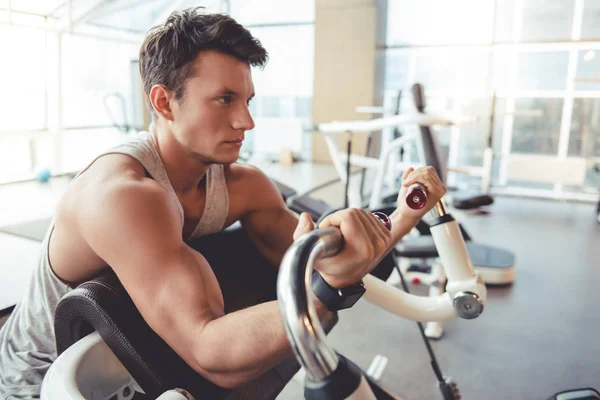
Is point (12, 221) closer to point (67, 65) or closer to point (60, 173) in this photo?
point (60, 173)

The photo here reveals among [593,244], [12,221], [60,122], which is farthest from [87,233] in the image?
[60,122]

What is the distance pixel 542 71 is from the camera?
16.9ft

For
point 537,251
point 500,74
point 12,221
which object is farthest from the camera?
point 500,74

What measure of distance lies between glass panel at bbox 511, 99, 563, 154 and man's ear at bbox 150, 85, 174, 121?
4.97 m

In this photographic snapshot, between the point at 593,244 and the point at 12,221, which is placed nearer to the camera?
the point at 12,221

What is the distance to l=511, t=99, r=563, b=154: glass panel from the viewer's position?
17.0 feet

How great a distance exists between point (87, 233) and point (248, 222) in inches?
20.4

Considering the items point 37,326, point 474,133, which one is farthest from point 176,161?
point 474,133

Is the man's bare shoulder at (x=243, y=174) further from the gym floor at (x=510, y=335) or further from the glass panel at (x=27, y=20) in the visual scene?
the glass panel at (x=27, y=20)

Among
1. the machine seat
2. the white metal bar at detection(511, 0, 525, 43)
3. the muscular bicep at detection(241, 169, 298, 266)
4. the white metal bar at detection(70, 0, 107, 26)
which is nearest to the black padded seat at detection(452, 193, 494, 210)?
the machine seat

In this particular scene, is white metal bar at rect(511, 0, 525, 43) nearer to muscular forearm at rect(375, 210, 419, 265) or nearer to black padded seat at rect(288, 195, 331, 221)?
black padded seat at rect(288, 195, 331, 221)

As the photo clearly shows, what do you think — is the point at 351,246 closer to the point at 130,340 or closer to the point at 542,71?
the point at 130,340

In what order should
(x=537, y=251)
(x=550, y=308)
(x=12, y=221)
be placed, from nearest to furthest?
(x=550, y=308), (x=12, y=221), (x=537, y=251)

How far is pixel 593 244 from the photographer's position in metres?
3.68
